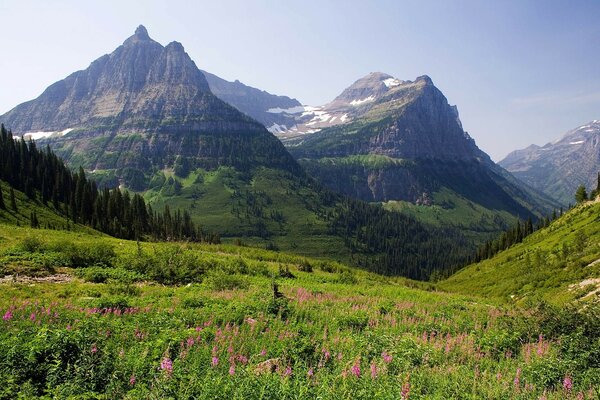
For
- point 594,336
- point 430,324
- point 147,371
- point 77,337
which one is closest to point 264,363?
point 147,371

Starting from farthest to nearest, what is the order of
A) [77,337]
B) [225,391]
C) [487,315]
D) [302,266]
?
[302,266] < [487,315] < [77,337] < [225,391]

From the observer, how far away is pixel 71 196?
11269 centimetres

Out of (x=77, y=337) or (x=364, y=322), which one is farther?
(x=364, y=322)

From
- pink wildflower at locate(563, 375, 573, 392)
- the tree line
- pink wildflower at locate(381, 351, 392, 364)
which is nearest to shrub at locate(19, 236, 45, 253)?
pink wildflower at locate(381, 351, 392, 364)

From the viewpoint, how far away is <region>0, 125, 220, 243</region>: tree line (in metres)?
104

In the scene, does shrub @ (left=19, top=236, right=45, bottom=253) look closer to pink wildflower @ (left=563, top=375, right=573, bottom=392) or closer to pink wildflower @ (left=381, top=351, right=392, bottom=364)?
pink wildflower @ (left=381, top=351, right=392, bottom=364)

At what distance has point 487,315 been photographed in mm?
22078

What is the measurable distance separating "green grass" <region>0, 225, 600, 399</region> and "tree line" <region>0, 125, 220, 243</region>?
268 feet

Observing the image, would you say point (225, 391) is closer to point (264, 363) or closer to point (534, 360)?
point (264, 363)

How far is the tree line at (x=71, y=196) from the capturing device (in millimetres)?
103562

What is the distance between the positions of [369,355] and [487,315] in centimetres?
1374

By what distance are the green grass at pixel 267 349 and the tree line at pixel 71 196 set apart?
8174 centimetres

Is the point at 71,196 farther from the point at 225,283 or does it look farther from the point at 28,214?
the point at 225,283

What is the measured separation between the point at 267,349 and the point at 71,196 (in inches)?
4826
